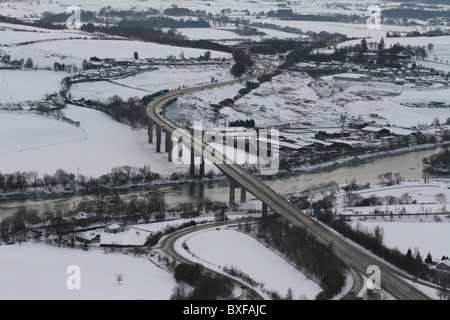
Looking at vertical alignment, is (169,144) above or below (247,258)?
above

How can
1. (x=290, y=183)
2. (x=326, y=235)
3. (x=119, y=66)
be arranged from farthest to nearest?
(x=119, y=66)
(x=290, y=183)
(x=326, y=235)

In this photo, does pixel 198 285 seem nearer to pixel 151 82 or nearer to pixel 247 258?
pixel 247 258

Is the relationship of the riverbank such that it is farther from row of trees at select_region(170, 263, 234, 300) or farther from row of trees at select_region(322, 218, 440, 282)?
row of trees at select_region(170, 263, 234, 300)

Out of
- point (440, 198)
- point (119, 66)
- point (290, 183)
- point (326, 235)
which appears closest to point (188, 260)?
point (326, 235)

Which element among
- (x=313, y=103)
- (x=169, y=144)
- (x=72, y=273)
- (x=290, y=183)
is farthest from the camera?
(x=313, y=103)

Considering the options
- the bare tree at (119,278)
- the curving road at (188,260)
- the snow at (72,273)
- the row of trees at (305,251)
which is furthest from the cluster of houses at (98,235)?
the row of trees at (305,251)

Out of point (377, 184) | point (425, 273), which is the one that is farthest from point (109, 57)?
point (425, 273)
